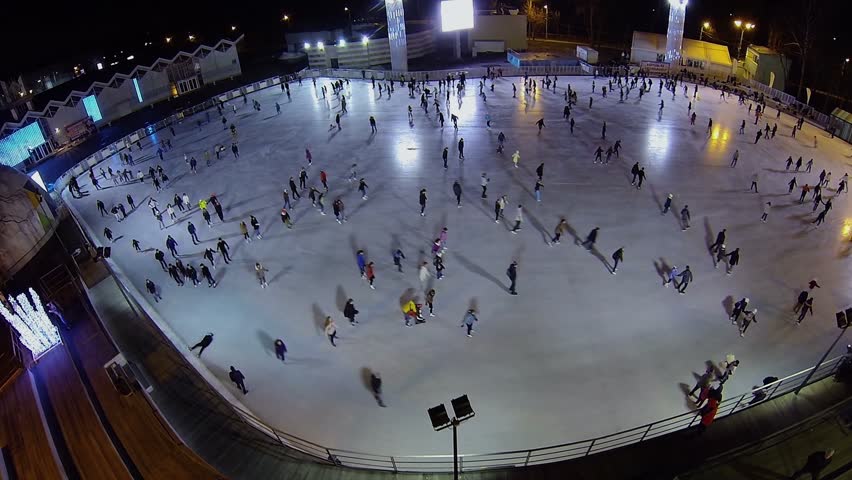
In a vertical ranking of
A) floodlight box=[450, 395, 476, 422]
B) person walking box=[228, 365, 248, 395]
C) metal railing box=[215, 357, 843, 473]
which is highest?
floodlight box=[450, 395, 476, 422]

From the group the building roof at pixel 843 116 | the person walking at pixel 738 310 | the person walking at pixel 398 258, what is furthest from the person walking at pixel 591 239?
the building roof at pixel 843 116

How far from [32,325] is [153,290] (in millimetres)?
3563

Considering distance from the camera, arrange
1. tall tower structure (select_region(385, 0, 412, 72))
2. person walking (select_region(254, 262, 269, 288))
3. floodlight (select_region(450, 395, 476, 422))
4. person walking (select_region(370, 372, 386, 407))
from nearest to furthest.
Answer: floodlight (select_region(450, 395, 476, 422)) → person walking (select_region(370, 372, 386, 407)) → person walking (select_region(254, 262, 269, 288)) → tall tower structure (select_region(385, 0, 412, 72))

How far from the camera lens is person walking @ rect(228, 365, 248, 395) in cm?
1149

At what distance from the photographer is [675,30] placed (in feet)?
129

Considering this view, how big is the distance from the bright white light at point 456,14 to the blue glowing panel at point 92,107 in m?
27.9

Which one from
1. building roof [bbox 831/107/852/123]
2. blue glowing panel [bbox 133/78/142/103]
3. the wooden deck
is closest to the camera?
the wooden deck

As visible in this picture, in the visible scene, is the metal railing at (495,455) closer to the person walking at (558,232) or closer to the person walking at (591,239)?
the person walking at (591,239)

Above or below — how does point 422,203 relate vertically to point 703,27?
below

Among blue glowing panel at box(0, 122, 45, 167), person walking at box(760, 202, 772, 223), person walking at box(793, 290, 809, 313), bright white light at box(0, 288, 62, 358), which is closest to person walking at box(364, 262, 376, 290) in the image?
bright white light at box(0, 288, 62, 358)

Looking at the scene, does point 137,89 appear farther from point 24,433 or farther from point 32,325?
point 24,433

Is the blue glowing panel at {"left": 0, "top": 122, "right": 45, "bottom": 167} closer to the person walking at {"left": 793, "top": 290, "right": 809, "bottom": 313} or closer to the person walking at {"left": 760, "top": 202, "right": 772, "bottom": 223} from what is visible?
the person walking at {"left": 793, "top": 290, "right": 809, "bottom": 313}

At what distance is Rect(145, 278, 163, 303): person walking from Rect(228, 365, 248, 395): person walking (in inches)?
208

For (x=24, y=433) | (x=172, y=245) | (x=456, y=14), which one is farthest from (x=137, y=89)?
(x=24, y=433)
